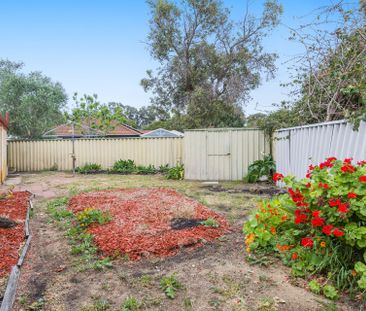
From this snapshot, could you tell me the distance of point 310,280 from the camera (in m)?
2.73

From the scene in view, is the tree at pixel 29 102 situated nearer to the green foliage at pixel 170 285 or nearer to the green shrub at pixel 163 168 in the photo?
the green shrub at pixel 163 168

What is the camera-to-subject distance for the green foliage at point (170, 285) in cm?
257

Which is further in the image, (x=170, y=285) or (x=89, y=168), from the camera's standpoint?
(x=89, y=168)

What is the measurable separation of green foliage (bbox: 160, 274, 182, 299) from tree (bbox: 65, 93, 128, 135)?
1731cm

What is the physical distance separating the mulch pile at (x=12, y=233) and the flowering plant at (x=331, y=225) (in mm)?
2819

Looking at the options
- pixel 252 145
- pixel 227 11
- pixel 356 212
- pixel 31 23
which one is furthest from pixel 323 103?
pixel 227 11

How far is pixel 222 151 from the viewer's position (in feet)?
31.9

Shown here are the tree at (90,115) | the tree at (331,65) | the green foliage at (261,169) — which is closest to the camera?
the tree at (331,65)

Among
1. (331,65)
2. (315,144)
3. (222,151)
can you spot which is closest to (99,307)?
(315,144)

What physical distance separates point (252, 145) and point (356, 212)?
710cm

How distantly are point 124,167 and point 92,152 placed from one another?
1655 mm

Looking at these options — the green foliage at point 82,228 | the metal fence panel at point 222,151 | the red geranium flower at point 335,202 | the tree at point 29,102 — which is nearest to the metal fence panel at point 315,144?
the metal fence panel at point 222,151

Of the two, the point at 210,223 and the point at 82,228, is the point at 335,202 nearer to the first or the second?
the point at 210,223

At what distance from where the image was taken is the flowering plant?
2.51 m
